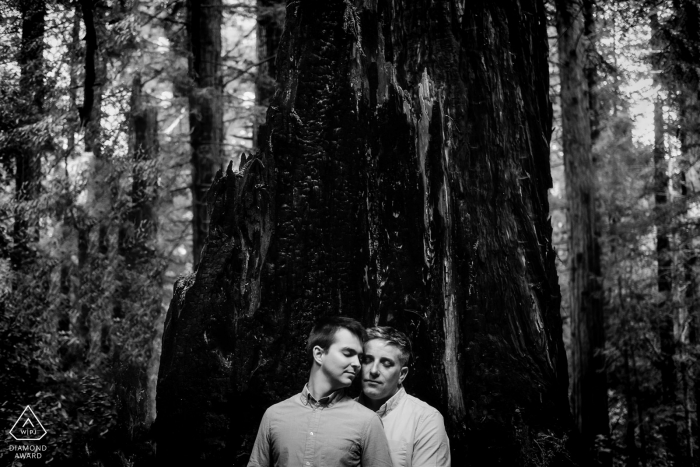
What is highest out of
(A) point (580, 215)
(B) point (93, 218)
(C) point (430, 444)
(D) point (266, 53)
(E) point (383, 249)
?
(D) point (266, 53)

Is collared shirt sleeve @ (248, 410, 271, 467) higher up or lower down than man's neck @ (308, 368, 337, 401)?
lower down

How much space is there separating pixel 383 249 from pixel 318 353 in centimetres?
121

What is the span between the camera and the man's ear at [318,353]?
3781 mm

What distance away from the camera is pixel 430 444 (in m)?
3.76

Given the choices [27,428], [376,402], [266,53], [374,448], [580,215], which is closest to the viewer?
[374,448]

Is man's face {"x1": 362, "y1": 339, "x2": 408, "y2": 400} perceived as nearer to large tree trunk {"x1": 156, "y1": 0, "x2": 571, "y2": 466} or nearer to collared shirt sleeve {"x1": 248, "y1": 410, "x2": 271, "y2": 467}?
collared shirt sleeve {"x1": 248, "y1": 410, "x2": 271, "y2": 467}

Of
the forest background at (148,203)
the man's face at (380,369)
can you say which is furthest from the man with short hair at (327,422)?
the forest background at (148,203)

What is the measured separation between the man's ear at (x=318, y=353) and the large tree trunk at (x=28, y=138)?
8.35 metres

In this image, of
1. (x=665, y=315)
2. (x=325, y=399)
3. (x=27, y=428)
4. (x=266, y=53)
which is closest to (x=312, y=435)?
(x=325, y=399)

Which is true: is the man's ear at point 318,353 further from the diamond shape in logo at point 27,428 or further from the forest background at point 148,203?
the forest background at point 148,203

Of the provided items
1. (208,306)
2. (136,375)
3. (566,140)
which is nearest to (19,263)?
(136,375)

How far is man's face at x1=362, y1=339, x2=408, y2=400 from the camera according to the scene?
3.89 m

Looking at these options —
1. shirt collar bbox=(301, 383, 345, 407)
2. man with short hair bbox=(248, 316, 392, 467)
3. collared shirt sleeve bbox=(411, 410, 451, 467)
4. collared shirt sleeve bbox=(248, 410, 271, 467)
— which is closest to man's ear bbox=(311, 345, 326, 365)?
man with short hair bbox=(248, 316, 392, 467)

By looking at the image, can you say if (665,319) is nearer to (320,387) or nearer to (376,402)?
(376,402)
